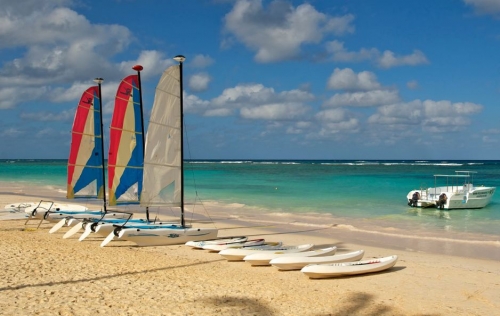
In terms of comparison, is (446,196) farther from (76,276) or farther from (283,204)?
(76,276)

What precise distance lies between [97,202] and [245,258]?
70.5 ft

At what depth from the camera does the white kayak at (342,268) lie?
35.1ft

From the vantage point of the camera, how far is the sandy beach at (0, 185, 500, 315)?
8.20 meters

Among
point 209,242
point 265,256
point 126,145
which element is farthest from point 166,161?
point 265,256

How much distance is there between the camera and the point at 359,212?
25.8 m

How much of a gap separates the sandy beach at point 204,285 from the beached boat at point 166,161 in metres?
0.59

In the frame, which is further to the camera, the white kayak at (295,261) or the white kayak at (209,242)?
the white kayak at (209,242)

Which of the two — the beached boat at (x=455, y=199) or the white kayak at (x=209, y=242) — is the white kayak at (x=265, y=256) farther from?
the beached boat at (x=455, y=199)

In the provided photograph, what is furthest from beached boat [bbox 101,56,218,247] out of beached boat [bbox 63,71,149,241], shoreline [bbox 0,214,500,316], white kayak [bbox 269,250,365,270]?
white kayak [bbox 269,250,365,270]

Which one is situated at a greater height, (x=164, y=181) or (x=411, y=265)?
(x=164, y=181)

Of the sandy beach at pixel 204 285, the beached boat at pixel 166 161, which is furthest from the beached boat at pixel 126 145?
the sandy beach at pixel 204 285

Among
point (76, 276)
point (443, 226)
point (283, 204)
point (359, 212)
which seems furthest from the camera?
point (283, 204)

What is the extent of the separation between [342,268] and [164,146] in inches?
277

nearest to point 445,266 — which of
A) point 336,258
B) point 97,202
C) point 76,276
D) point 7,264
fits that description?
point 336,258
